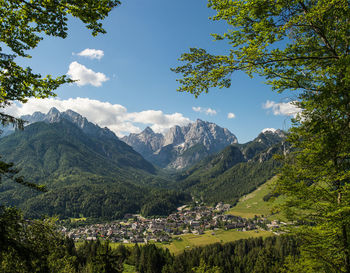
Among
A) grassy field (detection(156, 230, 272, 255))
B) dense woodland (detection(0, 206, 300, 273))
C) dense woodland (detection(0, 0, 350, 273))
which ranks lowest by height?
grassy field (detection(156, 230, 272, 255))

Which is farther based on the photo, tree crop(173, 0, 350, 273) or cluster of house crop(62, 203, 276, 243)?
cluster of house crop(62, 203, 276, 243)

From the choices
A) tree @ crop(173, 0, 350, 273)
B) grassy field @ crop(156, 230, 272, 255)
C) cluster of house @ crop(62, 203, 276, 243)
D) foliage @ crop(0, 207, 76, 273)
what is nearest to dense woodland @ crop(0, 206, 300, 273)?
foliage @ crop(0, 207, 76, 273)

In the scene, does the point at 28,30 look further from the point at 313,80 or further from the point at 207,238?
the point at 207,238

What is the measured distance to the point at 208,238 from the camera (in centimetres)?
14738

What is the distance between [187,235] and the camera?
517 ft

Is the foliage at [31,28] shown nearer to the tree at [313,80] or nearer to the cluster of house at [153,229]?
the tree at [313,80]

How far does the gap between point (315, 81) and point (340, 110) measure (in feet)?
5.43

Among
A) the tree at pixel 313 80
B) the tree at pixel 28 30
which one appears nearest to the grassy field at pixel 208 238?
the tree at pixel 313 80

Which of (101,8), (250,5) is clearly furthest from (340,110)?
(101,8)

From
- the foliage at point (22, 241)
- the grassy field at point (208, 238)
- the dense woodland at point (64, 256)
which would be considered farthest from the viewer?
the grassy field at point (208, 238)

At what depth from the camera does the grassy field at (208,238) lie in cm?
13180

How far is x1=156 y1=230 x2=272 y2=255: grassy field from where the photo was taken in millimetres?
131800

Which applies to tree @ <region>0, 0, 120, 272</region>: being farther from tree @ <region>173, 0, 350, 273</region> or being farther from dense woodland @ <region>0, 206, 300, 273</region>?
tree @ <region>173, 0, 350, 273</region>

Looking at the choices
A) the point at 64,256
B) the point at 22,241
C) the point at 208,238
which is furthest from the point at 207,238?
the point at 22,241
